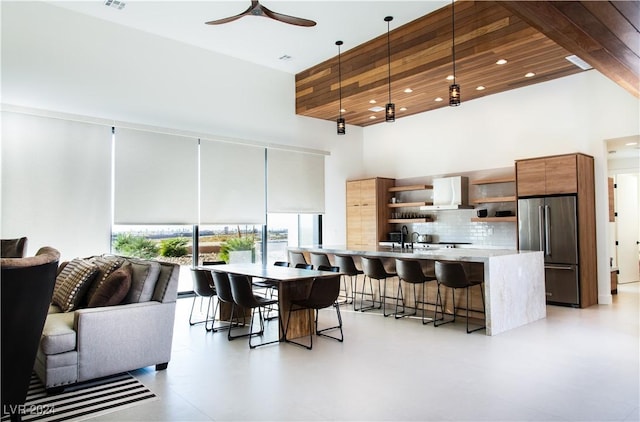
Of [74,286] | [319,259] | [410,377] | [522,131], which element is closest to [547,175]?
[522,131]

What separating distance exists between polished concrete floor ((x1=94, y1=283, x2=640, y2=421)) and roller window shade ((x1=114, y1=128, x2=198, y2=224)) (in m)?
2.29

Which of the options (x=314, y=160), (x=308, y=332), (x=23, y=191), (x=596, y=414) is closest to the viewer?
(x=596, y=414)

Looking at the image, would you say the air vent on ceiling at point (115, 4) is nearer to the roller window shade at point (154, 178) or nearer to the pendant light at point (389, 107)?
the roller window shade at point (154, 178)

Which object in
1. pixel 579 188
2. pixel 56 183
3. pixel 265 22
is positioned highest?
pixel 265 22

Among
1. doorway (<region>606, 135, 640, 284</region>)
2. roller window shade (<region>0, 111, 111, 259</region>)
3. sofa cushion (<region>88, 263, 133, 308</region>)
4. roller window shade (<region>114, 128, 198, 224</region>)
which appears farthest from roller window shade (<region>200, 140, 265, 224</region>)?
doorway (<region>606, 135, 640, 284</region>)

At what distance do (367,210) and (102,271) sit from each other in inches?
230

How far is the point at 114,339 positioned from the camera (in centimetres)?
356

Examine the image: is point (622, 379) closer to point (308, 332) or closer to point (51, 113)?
point (308, 332)

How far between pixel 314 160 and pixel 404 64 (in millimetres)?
3093

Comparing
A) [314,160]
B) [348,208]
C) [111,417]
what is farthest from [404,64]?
[111,417]

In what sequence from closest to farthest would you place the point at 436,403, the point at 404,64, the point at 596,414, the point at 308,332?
the point at 596,414
the point at 436,403
the point at 308,332
the point at 404,64

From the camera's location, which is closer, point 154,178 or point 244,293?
point 244,293

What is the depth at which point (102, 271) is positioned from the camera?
4.21 metres

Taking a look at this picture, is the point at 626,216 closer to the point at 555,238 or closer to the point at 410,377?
the point at 555,238
